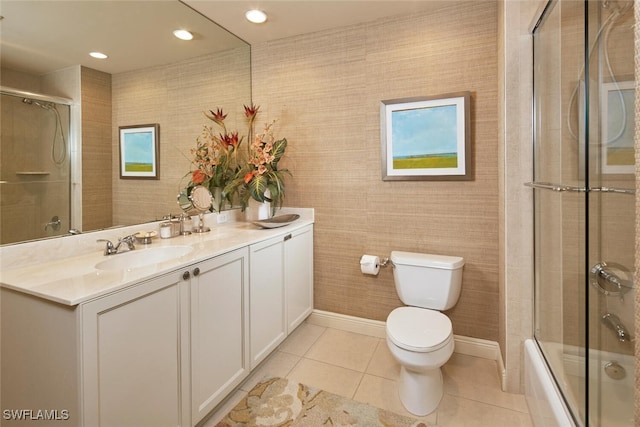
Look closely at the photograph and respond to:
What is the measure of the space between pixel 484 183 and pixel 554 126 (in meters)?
0.61

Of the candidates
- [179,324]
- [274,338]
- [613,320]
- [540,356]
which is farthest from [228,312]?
[613,320]

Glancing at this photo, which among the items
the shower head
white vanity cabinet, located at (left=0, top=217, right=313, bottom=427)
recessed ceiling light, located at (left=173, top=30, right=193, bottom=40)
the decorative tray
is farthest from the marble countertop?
recessed ceiling light, located at (left=173, top=30, right=193, bottom=40)

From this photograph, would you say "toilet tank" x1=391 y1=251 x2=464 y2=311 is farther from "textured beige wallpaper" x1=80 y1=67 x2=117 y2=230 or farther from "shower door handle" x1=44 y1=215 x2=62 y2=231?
"shower door handle" x1=44 y1=215 x2=62 y2=231

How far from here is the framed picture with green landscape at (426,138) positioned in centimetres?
207

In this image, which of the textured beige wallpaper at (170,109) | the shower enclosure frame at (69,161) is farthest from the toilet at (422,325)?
the shower enclosure frame at (69,161)

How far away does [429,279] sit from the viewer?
79.4 inches

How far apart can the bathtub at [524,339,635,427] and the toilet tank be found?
0.59m

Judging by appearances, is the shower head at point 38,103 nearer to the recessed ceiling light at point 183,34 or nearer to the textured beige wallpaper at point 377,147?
the recessed ceiling light at point 183,34

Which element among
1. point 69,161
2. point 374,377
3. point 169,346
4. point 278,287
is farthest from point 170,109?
point 374,377

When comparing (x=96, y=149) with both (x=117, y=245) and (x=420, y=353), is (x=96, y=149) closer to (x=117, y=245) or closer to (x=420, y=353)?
(x=117, y=245)

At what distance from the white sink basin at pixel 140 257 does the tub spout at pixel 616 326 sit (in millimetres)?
1849

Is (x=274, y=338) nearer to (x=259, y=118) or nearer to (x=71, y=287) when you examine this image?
(x=71, y=287)

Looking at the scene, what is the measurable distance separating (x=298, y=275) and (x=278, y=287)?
281 millimetres

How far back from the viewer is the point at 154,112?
6.50ft
